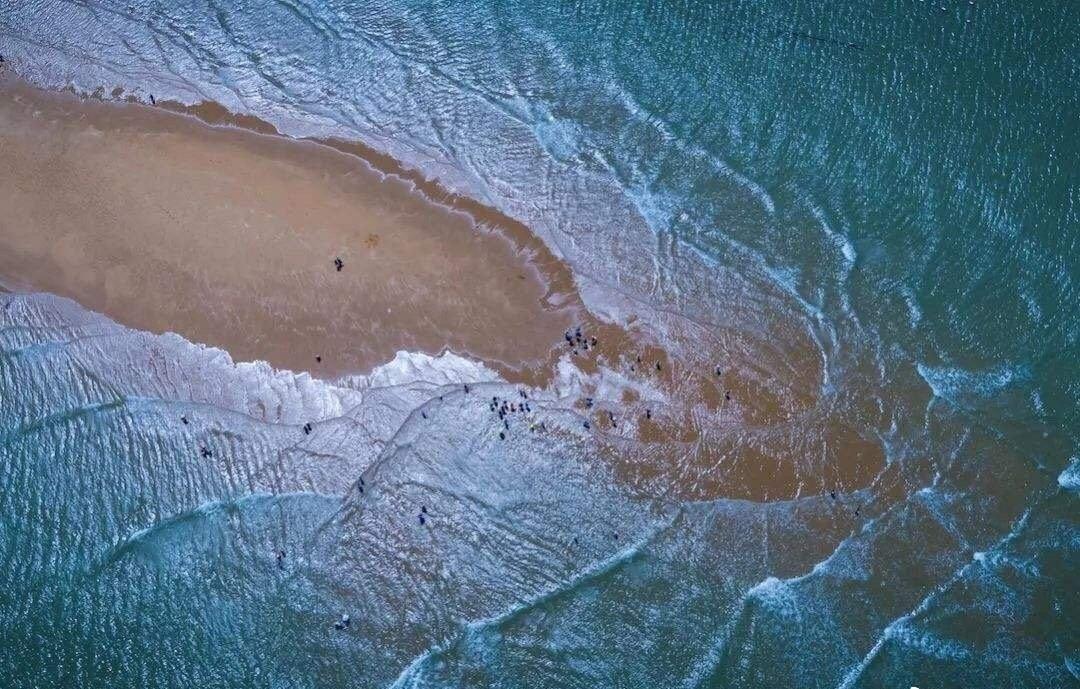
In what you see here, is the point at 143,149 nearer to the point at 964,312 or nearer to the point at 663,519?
the point at 663,519

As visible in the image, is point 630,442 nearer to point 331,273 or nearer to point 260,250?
point 331,273

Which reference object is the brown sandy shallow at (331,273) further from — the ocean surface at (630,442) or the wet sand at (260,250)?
the ocean surface at (630,442)

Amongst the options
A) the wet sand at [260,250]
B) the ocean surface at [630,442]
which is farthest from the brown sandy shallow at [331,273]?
the ocean surface at [630,442]

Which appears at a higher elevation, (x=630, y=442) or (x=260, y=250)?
(x=260, y=250)

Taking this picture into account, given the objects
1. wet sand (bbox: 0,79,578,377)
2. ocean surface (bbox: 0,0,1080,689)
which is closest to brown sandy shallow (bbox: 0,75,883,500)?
wet sand (bbox: 0,79,578,377)

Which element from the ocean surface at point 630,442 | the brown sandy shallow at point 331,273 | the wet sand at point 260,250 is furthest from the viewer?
the wet sand at point 260,250

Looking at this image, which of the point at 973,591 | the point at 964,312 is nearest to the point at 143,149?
the point at 964,312

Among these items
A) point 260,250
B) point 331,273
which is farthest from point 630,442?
point 260,250
